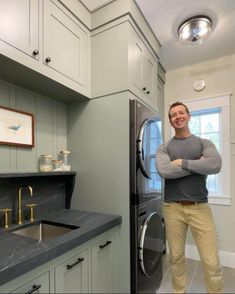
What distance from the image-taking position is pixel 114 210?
168 cm

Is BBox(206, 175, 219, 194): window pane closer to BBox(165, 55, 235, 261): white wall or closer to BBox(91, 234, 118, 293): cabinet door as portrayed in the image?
A: BBox(165, 55, 235, 261): white wall

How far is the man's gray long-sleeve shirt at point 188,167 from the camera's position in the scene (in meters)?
1.48

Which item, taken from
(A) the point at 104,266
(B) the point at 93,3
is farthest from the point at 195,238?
(B) the point at 93,3

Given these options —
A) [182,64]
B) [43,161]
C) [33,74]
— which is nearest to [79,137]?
[43,161]

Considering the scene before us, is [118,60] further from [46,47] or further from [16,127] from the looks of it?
[16,127]

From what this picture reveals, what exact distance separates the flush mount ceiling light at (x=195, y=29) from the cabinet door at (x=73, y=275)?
2090 mm

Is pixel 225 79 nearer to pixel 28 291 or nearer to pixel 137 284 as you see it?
pixel 137 284

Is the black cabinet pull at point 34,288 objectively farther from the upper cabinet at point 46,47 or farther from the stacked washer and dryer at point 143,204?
the upper cabinet at point 46,47

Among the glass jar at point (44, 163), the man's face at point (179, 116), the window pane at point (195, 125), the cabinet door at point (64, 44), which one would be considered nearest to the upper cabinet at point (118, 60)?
the cabinet door at point (64, 44)

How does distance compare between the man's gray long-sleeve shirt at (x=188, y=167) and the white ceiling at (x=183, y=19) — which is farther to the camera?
the white ceiling at (x=183, y=19)

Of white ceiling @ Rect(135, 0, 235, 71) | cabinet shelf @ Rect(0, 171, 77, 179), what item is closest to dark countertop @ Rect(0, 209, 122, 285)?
cabinet shelf @ Rect(0, 171, 77, 179)

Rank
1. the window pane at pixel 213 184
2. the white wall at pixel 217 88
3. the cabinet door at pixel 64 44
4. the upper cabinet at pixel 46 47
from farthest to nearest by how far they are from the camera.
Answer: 1. the window pane at pixel 213 184
2. the white wall at pixel 217 88
3. the cabinet door at pixel 64 44
4. the upper cabinet at pixel 46 47

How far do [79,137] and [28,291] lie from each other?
1.25m

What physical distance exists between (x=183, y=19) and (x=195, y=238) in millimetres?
1910
